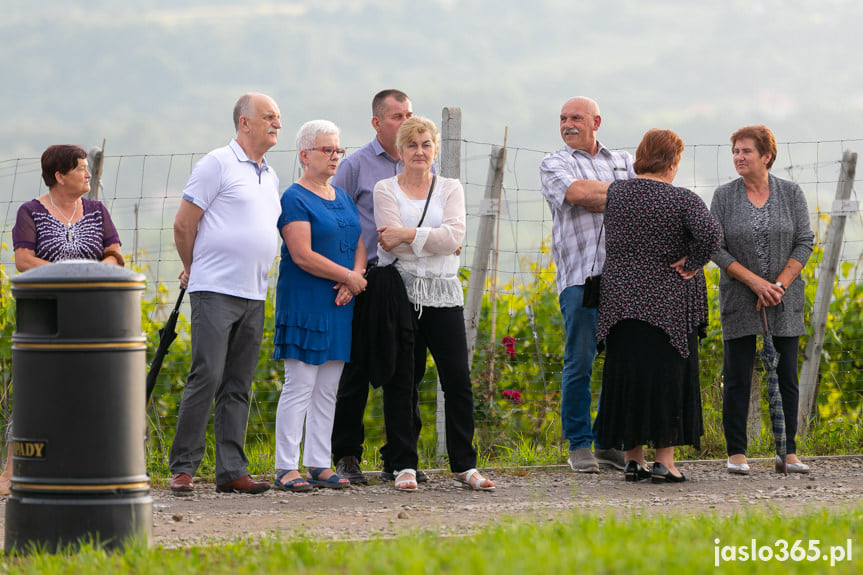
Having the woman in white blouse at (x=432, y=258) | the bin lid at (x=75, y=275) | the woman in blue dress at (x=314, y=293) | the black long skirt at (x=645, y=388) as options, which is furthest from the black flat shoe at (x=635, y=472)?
the bin lid at (x=75, y=275)

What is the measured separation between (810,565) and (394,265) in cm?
316

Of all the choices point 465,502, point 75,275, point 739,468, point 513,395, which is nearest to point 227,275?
point 75,275

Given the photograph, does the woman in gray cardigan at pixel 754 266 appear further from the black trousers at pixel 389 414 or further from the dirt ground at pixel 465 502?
the black trousers at pixel 389 414

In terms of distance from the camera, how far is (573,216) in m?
6.72

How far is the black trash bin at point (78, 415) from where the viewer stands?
4.35m

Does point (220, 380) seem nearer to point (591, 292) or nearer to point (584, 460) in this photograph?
point (591, 292)

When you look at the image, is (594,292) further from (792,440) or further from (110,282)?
(110,282)

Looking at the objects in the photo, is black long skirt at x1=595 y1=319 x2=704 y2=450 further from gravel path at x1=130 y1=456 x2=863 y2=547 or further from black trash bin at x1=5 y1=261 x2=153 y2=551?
black trash bin at x1=5 y1=261 x2=153 y2=551

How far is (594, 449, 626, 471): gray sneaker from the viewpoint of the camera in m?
6.94

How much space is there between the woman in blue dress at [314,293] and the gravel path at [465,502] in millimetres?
361

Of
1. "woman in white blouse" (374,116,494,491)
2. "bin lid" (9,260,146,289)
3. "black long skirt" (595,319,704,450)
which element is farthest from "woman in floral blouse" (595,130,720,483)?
"bin lid" (9,260,146,289)

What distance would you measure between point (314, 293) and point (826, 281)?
16.2ft

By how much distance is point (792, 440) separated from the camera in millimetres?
7125

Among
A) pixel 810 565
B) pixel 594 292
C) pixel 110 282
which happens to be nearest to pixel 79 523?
pixel 110 282
